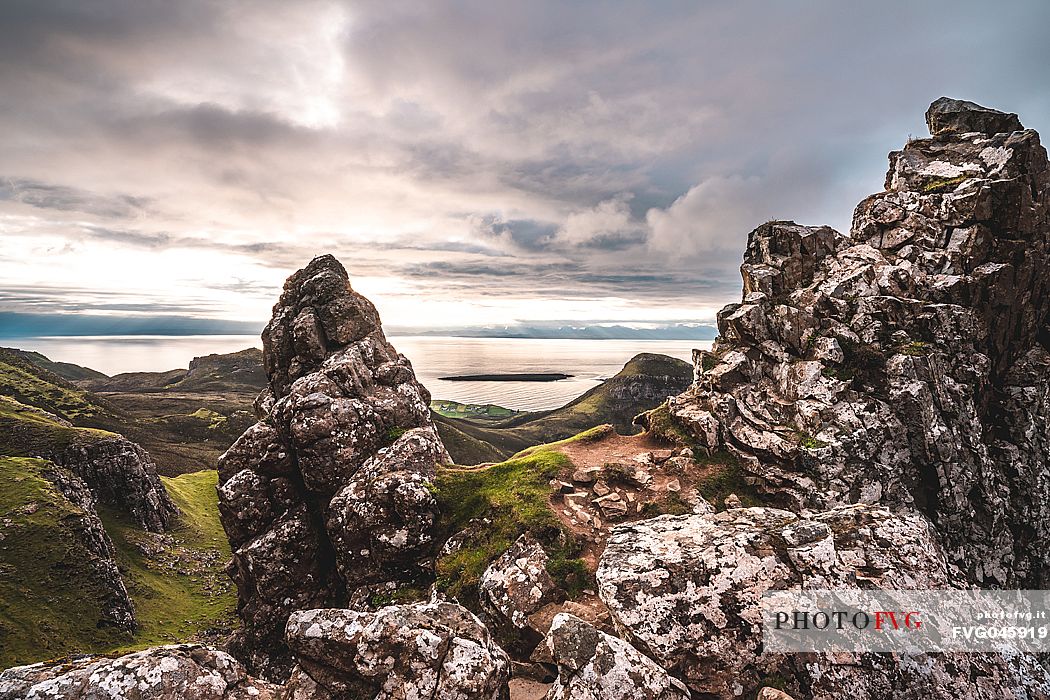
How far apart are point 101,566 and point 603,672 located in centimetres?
4876

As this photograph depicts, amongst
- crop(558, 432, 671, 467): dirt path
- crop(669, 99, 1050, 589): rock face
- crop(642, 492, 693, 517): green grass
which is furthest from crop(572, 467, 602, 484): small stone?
crop(669, 99, 1050, 589): rock face

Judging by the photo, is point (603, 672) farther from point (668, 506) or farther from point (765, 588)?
point (668, 506)

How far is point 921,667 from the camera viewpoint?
13.5m

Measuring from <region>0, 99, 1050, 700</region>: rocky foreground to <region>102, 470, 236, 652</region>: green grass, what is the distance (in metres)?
18.7

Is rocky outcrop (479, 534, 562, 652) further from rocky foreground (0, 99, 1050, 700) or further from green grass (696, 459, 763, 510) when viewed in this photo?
green grass (696, 459, 763, 510)

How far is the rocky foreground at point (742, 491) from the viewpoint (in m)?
13.4

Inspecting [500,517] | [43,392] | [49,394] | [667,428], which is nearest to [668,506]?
[667,428]

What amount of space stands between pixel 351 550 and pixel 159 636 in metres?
29.4

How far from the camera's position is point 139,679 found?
10.7 metres

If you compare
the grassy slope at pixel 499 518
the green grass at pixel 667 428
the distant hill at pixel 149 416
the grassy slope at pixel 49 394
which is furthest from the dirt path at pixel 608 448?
the grassy slope at pixel 49 394

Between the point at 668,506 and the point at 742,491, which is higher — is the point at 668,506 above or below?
below

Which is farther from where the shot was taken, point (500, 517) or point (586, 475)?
point (586, 475)

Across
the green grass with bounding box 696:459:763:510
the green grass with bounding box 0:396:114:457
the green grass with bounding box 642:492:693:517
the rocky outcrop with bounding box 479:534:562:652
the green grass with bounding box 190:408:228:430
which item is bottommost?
the green grass with bounding box 190:408:228:430

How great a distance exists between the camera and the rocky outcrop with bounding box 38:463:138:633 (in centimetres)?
3794
